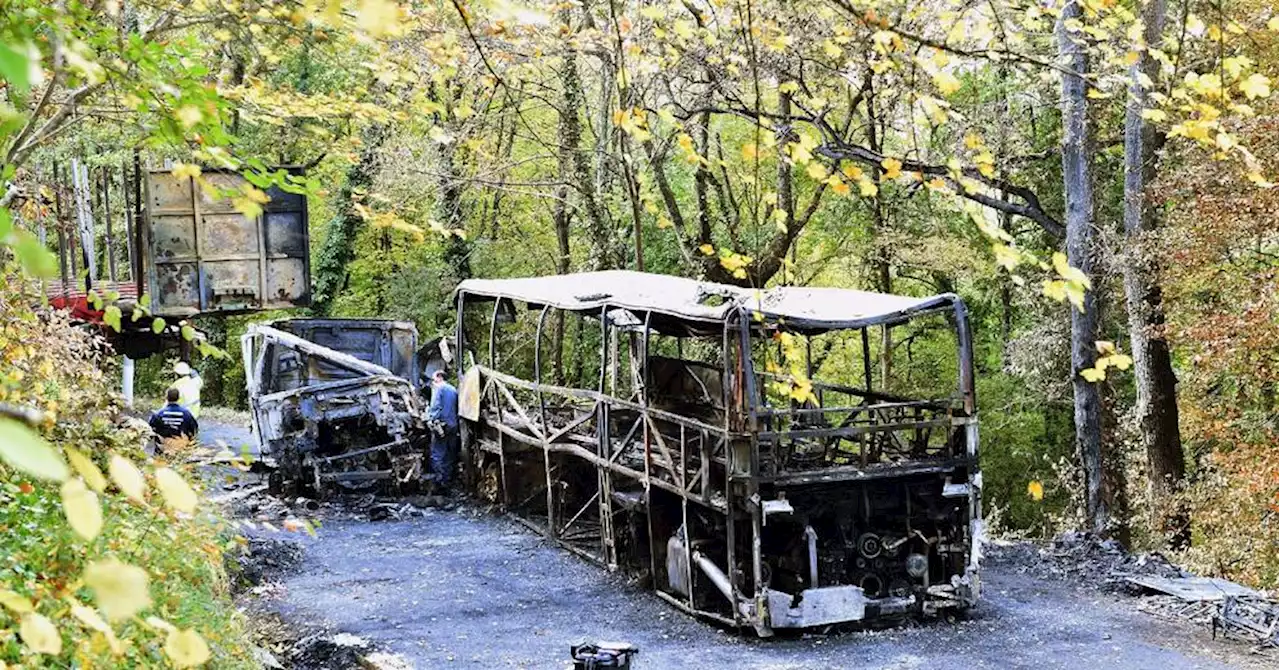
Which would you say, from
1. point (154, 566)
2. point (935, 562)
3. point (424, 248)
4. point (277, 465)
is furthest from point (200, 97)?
point (424, 248)

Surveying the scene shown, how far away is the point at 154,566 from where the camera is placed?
768cm

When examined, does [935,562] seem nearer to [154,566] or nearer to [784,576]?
[784,576]

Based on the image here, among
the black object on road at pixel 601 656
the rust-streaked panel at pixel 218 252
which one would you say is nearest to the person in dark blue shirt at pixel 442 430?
the rust-streaked panel at pixel 218 252

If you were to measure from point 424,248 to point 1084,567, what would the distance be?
843 inches

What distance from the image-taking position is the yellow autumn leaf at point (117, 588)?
1713mm

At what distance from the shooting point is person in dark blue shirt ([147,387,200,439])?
13898mm

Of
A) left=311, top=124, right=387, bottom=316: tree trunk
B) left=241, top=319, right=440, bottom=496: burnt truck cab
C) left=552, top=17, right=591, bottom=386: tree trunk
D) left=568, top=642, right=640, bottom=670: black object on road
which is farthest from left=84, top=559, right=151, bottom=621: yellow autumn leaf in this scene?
left=311, top=124, right=387, bottom=316: tree trunk

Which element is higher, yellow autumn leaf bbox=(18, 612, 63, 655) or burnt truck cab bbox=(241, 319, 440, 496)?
yellow autumn leaf bbox=(18, 612, 63, 655)

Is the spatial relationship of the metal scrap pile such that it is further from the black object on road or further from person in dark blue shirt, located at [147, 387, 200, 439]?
person in dark blue shirt, located at [147, 387, 200, 439]

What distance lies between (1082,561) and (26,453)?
13.7 metres

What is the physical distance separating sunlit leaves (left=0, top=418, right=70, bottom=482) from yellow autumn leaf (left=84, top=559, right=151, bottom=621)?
30 cm

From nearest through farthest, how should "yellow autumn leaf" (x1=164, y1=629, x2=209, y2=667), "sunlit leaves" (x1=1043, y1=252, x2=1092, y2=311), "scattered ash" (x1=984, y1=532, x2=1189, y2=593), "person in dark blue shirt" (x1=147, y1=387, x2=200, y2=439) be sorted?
"yellow autumn leaf" (x1=164, y1=629, x2=209, y2=667), "sunlit leaves" (x1=1043, y1=252, x2=1092, y2=311), "scattered ash" (x1=984, y1=532, x2=1189, y2=593), "person in dark blue shirt" (x1=147, y1=387, x2=200, y2=439)

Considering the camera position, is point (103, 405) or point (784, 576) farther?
point (784, 576)

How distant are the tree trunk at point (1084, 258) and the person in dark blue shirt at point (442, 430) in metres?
9.06
